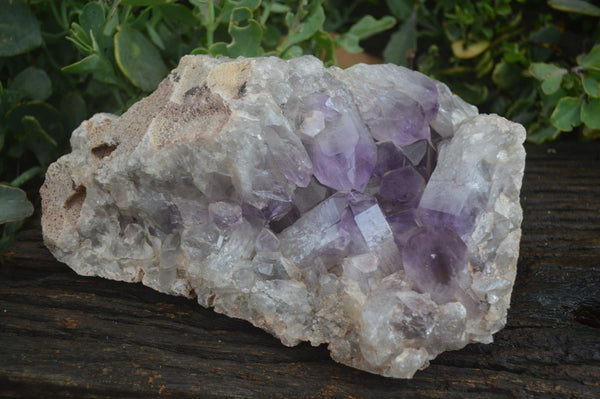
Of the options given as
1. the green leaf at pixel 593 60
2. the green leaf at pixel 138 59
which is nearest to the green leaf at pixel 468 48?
the green leaf at pixel 593 60

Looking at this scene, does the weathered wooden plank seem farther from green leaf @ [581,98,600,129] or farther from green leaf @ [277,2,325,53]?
green leaf @ [277,2,325,53]

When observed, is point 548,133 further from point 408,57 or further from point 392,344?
point 392,344

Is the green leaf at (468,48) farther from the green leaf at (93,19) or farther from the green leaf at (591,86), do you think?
the green leaf at (93,19)

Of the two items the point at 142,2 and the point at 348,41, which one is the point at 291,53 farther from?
the point at 142,2

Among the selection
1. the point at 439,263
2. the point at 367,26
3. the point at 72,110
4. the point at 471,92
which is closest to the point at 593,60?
the point at 471,92

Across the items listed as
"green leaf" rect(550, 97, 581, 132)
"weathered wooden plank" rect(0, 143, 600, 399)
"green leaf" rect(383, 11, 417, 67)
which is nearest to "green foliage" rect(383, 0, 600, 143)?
"green leaf" rect(383, 11, 417, 67)

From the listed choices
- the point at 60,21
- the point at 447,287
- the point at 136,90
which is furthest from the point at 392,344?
the point at 60,21
